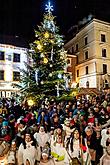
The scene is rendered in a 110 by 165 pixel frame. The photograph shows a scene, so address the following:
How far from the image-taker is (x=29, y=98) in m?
17.5

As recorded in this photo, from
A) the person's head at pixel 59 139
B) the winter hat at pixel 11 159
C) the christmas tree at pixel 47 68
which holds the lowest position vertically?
the winter hat at pixel 11 159

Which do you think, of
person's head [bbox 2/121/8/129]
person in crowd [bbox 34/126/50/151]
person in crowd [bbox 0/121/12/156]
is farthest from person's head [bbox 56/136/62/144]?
person's head [bbox 2/121/8/129]

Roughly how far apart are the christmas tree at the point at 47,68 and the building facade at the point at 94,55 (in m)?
17.3

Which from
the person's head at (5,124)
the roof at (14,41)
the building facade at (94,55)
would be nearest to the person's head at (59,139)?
the person's head at (5,124)

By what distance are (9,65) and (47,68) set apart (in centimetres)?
1830

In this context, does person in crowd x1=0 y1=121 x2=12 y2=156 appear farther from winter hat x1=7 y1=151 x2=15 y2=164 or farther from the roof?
the roof

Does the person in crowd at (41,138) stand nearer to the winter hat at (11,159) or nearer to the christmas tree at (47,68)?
the winter hat at (11,159)

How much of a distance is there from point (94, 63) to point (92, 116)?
27341mm

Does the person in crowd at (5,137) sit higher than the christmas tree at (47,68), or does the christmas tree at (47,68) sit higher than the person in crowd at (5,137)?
the christmas tree at (47,68)

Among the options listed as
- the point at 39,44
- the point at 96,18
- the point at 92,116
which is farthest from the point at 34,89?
the point at 96,18

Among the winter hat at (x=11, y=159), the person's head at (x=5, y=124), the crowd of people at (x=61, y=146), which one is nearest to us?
the crowd of people at (x=61, y=146)

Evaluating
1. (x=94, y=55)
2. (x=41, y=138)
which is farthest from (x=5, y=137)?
(x=94, y=55)

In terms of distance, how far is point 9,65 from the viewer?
117 feet

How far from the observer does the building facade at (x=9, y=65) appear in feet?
113
